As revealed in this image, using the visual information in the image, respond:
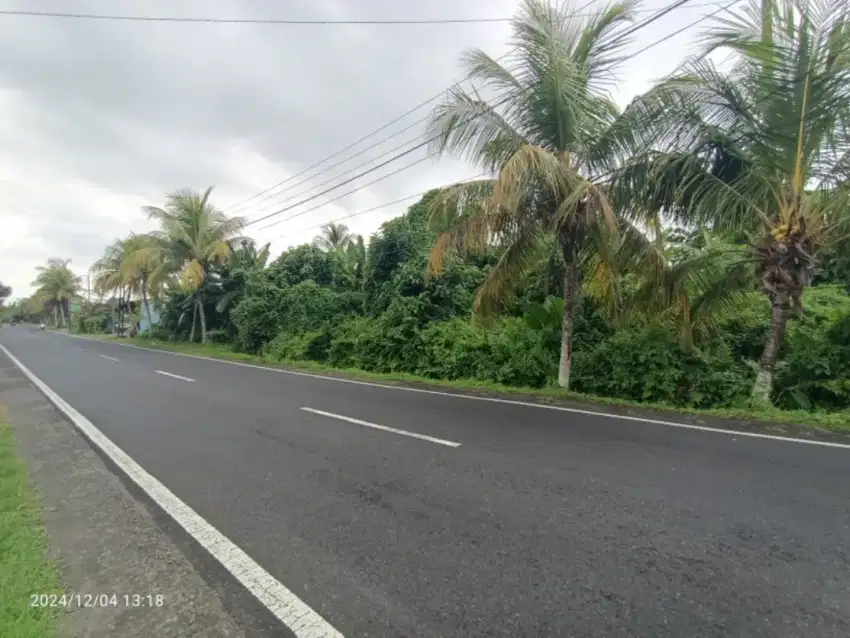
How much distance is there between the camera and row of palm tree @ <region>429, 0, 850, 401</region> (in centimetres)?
676

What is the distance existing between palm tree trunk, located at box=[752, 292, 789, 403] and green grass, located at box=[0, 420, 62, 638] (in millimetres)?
8267

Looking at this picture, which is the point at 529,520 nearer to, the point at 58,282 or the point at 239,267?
the point at 239,267

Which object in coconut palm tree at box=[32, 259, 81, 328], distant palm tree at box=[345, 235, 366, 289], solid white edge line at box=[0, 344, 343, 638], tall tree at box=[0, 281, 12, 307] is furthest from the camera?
tall tree at box=[0, 281, 12, 307]

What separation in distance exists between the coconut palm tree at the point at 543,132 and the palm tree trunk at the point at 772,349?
263 centimetres

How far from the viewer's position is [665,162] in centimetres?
742

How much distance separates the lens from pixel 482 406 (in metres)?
8.34

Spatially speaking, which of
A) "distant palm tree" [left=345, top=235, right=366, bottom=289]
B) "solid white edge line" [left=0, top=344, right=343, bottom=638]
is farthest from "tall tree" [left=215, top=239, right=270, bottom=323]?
"solid white edge line" [left=0, top=344, right=343, bottom=638]

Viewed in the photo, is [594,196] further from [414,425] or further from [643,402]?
[414,425]

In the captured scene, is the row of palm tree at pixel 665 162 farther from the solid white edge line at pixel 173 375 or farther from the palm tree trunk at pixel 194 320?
the palm tree trunk at pixel 194 320

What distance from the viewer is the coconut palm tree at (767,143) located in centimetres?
655

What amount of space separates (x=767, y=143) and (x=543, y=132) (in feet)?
10.9

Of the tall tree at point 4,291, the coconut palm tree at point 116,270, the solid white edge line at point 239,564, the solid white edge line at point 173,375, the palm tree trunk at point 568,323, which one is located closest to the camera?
the solid white edge line at point 239,564
